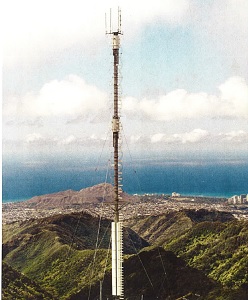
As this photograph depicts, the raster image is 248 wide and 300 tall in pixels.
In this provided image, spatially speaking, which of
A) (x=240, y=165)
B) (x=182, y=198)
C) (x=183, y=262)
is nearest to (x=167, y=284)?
(x=183, y=262)

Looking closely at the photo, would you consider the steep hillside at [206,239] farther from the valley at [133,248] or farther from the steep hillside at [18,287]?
the steep hillside at [18,287]

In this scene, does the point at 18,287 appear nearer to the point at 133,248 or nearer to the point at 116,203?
the point at 133,248

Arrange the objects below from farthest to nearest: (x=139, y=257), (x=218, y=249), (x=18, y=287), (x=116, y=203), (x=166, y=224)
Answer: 1. (x=166, y=224)
2. (x=18, y=287)
3. (x=218, y=249)
4. (x=139, y=257)
5. (x=116, y=203)

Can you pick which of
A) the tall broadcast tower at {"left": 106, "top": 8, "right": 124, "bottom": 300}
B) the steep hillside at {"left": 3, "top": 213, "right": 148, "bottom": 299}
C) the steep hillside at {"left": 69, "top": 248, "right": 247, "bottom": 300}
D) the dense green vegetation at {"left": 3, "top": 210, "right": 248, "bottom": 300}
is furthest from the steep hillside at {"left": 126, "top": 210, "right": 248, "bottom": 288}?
the tall broadcast tower at {"left": 106, "top": 8, "right": 124, "bottom": 300}

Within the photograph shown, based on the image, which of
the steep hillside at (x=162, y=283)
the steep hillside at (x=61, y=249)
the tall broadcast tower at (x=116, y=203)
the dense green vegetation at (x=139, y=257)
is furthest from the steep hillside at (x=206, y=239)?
the tall broadcast tower at (x=116, y=203)

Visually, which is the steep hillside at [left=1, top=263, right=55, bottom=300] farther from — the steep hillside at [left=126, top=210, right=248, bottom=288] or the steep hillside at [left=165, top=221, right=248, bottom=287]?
the steep hillside at [left=165, top=221, right=248, bottom=287]

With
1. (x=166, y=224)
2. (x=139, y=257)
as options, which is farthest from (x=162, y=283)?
(x=166, y=224)

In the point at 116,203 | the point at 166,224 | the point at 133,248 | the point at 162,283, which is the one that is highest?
the point at 116,203
